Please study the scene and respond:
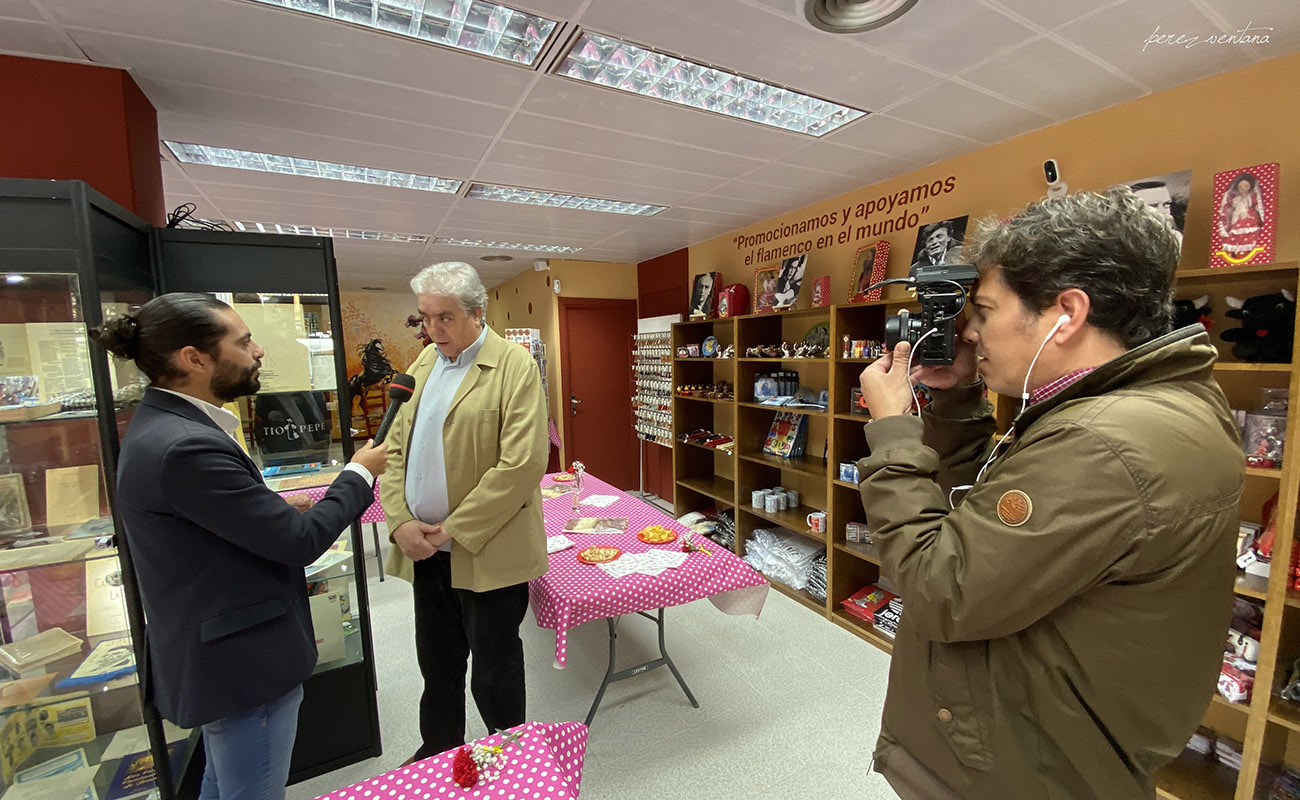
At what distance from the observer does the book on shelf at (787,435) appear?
369 centimetres

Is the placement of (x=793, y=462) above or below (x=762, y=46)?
below

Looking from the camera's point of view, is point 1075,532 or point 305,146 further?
point 305,146

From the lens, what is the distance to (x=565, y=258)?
5.45m

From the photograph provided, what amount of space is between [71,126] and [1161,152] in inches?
158

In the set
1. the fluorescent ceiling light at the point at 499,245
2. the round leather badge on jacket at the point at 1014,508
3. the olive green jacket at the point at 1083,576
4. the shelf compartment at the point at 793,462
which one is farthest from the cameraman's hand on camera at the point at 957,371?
the fluorescent ceiling light at the point at 499,245

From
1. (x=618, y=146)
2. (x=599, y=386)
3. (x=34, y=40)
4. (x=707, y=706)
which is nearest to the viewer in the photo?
(x=34, y=40)

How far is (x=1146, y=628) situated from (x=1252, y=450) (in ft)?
5.71

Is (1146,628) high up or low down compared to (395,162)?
down

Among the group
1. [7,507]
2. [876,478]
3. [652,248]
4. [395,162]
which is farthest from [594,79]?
[652,248]

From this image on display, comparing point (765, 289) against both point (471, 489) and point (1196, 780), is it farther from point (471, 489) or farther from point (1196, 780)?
point (1196, 780)

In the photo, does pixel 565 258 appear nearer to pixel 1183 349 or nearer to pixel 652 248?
pixel 652 248

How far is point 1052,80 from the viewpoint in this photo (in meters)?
1.96

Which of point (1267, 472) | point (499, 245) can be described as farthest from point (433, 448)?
point (499, 245)

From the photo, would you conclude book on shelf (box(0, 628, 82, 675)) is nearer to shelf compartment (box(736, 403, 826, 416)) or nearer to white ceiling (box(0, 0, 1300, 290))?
white ceiling (box(0, 0, 1300, 290))
